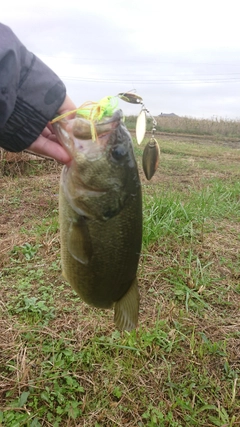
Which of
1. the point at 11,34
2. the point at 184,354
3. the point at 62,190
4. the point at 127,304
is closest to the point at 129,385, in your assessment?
the point at 184,354

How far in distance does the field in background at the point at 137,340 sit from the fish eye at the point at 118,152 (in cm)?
163

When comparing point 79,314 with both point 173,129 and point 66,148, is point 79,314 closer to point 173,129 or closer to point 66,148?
point 66,148

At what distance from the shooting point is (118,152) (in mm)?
1267

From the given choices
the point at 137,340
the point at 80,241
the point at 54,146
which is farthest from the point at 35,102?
the point at 137,340

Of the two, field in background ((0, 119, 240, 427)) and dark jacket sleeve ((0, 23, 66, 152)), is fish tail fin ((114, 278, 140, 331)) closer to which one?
dark jacket sleeve ((0, 23, 66, 152))

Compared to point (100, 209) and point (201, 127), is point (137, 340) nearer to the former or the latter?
point (100, 209)

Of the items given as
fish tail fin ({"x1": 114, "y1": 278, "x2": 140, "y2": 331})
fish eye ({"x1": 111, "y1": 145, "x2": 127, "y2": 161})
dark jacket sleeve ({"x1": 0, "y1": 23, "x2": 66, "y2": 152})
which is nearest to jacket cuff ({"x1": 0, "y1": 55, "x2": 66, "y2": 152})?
dark jacket sleeve ({"x1": 0, "y1": 23, "x2": 66, "y2": 152})

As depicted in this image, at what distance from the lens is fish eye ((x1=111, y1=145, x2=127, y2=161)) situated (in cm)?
126

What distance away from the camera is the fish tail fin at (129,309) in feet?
4.99

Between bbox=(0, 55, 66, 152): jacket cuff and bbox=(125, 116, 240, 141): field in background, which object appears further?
bbox=(125, 116, 240, 141): field in background

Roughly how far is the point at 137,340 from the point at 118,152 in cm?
175

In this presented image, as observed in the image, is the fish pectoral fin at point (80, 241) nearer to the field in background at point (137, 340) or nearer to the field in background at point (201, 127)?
the field in background at point (137, 340)

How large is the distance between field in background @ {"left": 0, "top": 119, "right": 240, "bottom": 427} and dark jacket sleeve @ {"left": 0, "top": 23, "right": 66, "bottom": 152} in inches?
65.2

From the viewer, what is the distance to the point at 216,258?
12.4 ft
